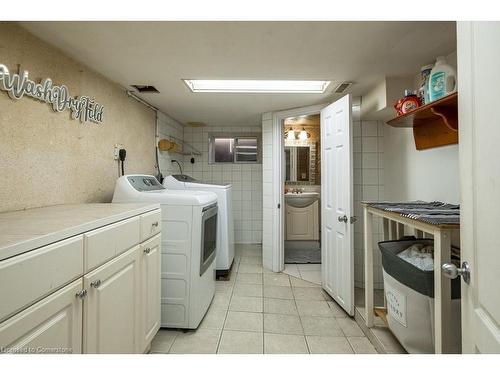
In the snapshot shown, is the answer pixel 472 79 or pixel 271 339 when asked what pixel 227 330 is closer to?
pixel 271 339

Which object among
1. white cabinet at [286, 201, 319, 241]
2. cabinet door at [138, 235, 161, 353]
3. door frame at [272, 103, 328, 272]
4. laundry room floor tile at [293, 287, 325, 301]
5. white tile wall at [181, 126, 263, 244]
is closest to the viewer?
cabinet door at [138, 235, 161, 353]

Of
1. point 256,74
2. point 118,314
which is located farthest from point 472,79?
point 118,314

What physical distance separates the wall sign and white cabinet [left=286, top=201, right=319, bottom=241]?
287 cm

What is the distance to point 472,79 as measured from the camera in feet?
2.35

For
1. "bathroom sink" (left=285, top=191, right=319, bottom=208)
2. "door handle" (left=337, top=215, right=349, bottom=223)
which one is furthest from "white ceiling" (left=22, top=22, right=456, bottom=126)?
"bathroom sink" (left=285, top=191, right=319, bottom=208)

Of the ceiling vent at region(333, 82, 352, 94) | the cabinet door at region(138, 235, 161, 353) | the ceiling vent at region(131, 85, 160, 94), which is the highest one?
the ceiling vent at region(131, 85, 160, 94)

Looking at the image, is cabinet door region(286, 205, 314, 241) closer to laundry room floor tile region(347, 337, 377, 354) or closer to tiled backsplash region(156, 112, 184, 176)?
tiled backsplash region(156, 112, 184, 176)

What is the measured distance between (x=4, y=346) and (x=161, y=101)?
248 centimetres

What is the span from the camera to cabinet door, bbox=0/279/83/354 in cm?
67

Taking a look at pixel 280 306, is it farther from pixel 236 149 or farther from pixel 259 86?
pixel 236 149

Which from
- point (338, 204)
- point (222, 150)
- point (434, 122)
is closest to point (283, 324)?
point (338, 204)

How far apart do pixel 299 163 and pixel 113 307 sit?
374 cm

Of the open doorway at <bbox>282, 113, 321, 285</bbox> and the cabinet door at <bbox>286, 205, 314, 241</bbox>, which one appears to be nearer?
the open doorway at <bbox>282, 113, 321, 285</bbox>

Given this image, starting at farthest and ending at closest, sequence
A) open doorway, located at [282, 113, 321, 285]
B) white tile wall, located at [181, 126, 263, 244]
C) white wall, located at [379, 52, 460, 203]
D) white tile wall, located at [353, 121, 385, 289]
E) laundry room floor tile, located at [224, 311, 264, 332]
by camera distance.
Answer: white tile wall, located at [181, 126, 263, 244] → open doorway, located at [282, 113, 321, 285] → white tile wall, located at [353, 121, 385, 289] → laundry room floor tile, located at [224, 311, 264, 332] → white wall, located at [379, 52, 460, 203]
